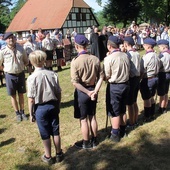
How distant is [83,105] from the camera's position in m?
4.40

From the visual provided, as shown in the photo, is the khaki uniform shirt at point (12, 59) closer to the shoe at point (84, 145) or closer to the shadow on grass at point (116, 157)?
the shadow on grass at point (116, 157)

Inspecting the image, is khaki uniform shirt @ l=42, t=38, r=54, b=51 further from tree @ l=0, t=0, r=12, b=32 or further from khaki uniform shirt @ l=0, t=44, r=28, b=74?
tree @ l=0, t=0, r=12, b=32

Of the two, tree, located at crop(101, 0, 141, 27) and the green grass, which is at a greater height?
tree, located at crop(101, 0, 141, 27)

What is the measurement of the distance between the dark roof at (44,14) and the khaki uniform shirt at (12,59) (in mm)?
24836

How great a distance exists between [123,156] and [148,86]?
1728mm

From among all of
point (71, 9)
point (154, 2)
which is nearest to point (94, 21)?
point (71, 9)

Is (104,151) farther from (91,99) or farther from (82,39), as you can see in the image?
(82,39)

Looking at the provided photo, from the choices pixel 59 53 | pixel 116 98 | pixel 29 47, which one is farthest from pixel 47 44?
pixel 116 98

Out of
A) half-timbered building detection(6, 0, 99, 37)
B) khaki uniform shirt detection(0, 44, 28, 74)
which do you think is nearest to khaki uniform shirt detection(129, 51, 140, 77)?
khaki uniform shirt detection(0, 44, 28, 74)

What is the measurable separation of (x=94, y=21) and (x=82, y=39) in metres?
32.4

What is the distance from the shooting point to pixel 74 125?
5.89 m

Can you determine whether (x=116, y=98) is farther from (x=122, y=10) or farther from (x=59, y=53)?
(x=122, y=10)

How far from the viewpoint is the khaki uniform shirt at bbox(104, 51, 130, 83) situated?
14.5 feet

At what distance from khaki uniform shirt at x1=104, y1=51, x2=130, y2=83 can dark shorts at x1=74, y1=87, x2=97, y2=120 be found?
17.0 inches
